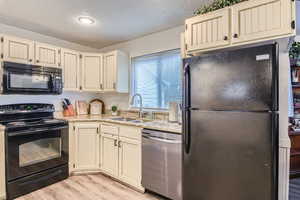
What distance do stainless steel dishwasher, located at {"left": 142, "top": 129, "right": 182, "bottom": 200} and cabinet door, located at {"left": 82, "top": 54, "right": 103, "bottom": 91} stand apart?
1660 mm

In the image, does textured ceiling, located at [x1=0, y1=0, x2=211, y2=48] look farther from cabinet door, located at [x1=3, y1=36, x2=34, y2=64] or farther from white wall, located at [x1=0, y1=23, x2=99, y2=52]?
cabinet door, located at [x1=3, y1=36, x2=34, y2=64]

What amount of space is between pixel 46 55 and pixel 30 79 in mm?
478

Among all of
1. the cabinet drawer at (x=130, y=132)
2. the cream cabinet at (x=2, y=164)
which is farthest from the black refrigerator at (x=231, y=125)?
the cream cabinet at (x=2, y=164)

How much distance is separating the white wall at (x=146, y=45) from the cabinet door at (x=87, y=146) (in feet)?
2.83

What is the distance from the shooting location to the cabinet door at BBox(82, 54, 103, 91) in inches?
138

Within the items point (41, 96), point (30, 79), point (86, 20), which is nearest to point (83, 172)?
point (41, 96)

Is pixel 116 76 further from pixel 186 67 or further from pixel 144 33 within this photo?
pixel 186 67

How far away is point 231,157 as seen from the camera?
4.98 ft

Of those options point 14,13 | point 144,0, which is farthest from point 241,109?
point 14,13

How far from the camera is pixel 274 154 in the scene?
1.34 meters

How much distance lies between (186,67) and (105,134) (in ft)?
5.98

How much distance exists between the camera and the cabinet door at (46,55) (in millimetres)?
2852

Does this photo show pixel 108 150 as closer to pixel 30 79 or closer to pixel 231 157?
pixel 30 79

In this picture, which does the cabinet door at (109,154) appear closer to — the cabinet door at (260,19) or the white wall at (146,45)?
the white wall at (146,45)
